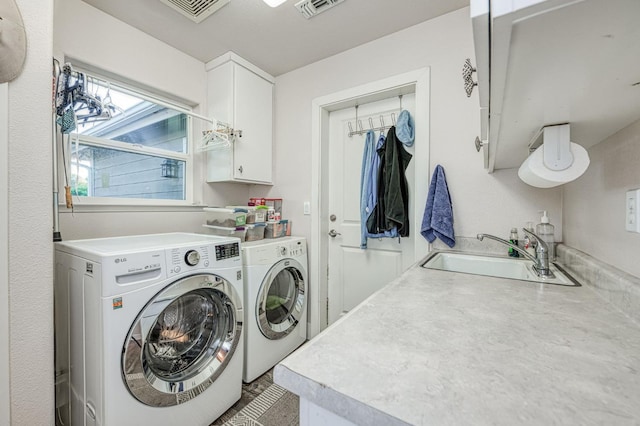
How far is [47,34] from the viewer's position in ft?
3.54

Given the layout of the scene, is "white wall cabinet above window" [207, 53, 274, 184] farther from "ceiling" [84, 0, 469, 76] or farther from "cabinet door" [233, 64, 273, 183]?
"ceiling" [84, 0, 469, 76]

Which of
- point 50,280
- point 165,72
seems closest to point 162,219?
point 50,280

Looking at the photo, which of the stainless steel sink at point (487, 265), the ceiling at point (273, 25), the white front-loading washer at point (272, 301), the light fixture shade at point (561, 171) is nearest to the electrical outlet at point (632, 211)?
the light fixture shade at point (561, 171)

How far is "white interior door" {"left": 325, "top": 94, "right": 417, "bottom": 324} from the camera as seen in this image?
2.07 meters

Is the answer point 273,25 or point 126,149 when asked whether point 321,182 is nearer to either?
point 273,25

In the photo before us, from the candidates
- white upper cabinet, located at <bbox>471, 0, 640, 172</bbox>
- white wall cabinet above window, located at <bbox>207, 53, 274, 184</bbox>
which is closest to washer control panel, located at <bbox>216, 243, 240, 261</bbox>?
white wall cabinet above window, located at <bbox>207, 53, 274, 184</bbox>

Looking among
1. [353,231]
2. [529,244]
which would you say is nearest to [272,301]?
[353,231]

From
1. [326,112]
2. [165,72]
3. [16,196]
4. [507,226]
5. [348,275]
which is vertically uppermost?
[165,72]

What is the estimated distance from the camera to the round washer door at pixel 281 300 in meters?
1.79

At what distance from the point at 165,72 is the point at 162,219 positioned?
3.73ft

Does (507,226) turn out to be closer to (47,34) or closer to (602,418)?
(602,418)

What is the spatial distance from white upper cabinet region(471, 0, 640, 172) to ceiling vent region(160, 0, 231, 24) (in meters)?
1.71

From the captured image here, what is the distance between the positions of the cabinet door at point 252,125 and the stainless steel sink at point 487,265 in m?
1.59

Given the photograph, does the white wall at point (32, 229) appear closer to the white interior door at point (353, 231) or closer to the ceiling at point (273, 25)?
the ceiling at point (273, 25)
